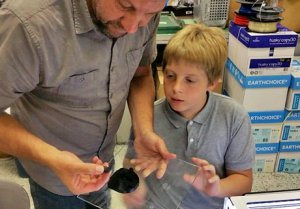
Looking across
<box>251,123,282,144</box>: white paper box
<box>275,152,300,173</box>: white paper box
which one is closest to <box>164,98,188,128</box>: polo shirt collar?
<box>251,123,282,144</box>: white paper box

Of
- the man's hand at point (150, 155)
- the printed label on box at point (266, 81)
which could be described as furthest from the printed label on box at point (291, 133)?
the man's hand at point (150, 155)

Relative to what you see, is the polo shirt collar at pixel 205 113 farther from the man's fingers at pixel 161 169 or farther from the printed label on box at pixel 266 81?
the printed label on box at pixel 266 81

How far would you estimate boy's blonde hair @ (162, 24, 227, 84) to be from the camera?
1.20m

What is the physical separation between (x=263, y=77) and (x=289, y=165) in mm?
670

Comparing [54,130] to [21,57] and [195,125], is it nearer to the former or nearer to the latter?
[21,57]

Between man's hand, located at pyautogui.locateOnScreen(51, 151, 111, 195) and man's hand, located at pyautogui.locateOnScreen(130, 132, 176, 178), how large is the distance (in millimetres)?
173

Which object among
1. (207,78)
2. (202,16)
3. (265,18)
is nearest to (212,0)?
(202,16)

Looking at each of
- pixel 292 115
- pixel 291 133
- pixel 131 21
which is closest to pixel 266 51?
pixel 292 115

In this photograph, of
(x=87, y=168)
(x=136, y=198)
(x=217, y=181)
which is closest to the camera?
(x=87, y=168)

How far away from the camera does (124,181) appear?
2.87ft

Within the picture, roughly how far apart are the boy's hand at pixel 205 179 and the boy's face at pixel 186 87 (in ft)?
0.97

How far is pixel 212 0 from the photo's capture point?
7.49ft

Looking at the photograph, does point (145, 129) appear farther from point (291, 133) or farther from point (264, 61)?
point (291, 133)

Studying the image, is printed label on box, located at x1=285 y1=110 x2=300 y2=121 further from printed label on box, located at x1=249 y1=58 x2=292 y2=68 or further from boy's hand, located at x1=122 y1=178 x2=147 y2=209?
boy's hand, located at x1=122 y1=178 x2=147 y2=209
